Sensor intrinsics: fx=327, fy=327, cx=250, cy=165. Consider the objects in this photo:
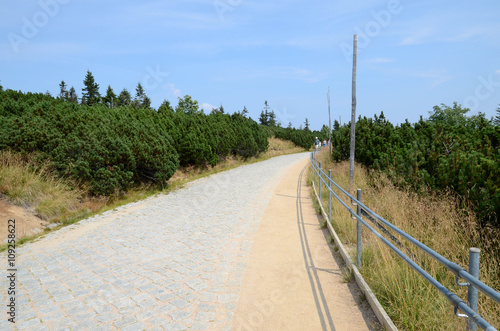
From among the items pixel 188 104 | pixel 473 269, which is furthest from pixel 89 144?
pixel 188 104

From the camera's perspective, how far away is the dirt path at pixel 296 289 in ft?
12.5

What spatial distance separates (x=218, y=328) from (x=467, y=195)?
4.68m

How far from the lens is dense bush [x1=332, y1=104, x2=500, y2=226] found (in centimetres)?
502

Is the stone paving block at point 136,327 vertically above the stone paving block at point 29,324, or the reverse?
the stone paving block at point 136,327

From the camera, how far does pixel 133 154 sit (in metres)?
11.9

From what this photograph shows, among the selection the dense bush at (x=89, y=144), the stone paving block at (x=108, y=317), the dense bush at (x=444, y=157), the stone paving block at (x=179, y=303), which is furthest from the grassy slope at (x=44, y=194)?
the dense bush at (x=444, y=157)

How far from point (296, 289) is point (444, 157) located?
17.4ft

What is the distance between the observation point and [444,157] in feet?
25.2

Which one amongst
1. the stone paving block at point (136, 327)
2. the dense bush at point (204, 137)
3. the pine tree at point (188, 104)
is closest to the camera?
the stone paving block at point (136, 327)

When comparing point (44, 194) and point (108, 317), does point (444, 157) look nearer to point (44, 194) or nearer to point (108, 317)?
point (108, 317)

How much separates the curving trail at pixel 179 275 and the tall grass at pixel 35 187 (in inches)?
37.1

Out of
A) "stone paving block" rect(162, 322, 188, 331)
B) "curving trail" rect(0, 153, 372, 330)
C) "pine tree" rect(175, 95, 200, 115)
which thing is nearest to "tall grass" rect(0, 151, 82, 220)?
"curving trail" rect(0, 153, 372, 330)

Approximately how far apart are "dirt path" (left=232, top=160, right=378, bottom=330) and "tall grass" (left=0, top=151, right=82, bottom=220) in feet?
17.9

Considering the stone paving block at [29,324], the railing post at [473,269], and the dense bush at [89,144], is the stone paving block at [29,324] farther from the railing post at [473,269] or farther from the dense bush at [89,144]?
the dense bush at [89,144]
